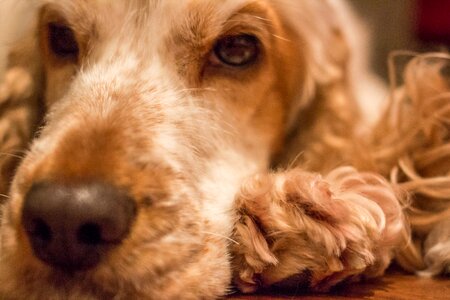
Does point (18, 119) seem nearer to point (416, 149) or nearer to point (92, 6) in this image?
point (92, 6)

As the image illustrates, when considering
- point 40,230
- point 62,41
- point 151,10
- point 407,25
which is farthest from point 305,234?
point 407,25

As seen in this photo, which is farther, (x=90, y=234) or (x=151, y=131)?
(x=151, y=131)

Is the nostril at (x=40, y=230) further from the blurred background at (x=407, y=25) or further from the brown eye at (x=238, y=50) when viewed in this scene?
the blurred background at (x=407, y=25)

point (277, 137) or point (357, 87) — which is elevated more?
point (357, 87)

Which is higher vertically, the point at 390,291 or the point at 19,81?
the point at 19,81

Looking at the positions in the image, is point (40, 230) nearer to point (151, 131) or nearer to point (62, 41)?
point (151, 131)

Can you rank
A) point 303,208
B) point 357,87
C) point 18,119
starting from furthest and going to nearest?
point 357,87, point 18,119, point 303,208

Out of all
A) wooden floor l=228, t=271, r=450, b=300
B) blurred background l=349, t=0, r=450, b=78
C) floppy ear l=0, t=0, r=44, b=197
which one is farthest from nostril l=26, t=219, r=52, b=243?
blurred background l=349, t=0, r=450, b=78

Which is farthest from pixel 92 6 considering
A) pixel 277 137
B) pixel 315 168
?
pixel 315 168
